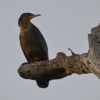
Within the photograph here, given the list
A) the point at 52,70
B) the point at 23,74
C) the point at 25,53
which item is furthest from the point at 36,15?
the point at 52,70

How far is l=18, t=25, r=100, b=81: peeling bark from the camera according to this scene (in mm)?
3123

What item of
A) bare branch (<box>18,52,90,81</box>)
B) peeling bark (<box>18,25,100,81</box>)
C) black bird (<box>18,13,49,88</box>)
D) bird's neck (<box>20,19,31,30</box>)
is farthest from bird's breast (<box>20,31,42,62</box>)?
bare branch (<box>18,52,90,81</box>)

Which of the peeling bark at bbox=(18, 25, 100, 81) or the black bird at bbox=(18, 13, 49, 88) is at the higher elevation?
the black bird at bbox=(18, 13, 49, 88)

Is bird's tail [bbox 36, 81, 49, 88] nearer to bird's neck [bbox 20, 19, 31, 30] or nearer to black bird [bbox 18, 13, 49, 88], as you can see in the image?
black bird [bbox 18, 13, 49, 88]

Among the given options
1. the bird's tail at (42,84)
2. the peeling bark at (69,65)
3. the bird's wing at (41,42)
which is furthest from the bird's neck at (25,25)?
the peeling bark at (69,65)

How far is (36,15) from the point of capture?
752 cm

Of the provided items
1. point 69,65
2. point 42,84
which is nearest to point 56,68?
point 69,65

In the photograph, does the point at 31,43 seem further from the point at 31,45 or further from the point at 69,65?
the point at 69,65

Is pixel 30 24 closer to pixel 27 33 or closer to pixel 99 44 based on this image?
pixel 27 33

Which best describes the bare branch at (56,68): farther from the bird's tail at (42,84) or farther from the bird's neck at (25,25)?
the bird's neck at (25,25)

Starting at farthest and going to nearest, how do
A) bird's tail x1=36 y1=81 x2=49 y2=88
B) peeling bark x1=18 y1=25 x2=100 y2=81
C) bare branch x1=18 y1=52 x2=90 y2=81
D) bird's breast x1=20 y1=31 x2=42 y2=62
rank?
bird's breast x1=20 y1=31 x2=42 y2=62 → bird's tail x1=36 y1=81 x2=49 y2=88 → bare branch x1=18 y1=52 x2=90 y2=81 → peeling bark x1=18 y1=25 x2=100 y2=81

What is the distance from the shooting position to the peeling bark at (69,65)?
3.12 m

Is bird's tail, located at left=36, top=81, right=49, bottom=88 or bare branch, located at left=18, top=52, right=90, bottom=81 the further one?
bird's tail, located at left=36, top=81, right=49, bottom=88

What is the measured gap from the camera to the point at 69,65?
404 cm
